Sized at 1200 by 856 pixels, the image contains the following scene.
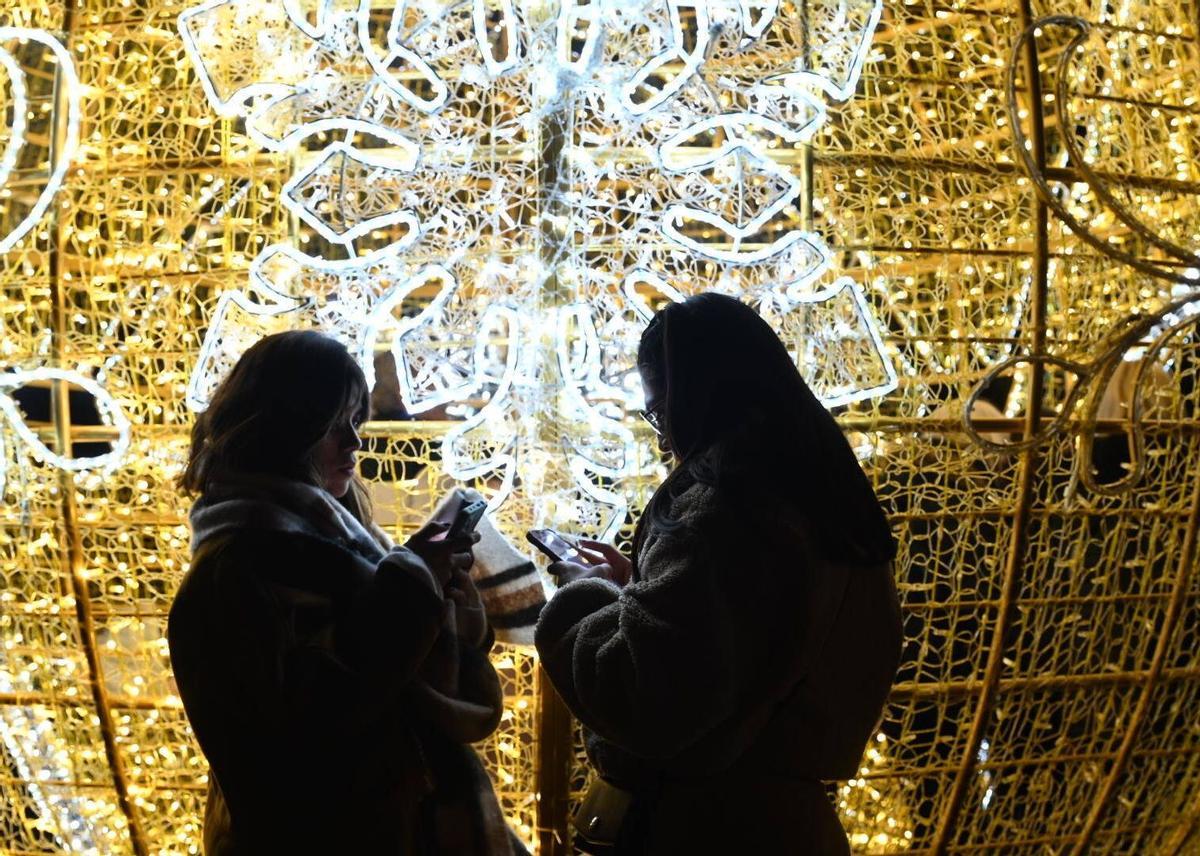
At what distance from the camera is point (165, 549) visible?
65.9 inches

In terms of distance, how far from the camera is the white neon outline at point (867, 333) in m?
1.60

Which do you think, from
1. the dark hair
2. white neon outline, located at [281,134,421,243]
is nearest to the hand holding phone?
the dark hair

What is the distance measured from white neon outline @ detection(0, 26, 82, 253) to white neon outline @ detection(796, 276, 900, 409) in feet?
3.43

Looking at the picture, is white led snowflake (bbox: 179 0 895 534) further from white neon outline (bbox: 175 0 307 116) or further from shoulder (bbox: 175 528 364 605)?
shoulder (bbox: 175 528 364 605)

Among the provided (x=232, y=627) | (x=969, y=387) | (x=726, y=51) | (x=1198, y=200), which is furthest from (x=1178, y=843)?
(x=232, y=627)

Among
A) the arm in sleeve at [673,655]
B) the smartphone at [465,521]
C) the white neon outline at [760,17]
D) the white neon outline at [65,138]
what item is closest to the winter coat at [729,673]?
the arm in sleeve at [673,655]

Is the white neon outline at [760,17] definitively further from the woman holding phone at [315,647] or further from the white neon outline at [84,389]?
the white neon outline at [84,389]

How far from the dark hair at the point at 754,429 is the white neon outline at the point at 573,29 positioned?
1.73 ft

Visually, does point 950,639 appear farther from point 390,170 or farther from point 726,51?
point 390,170

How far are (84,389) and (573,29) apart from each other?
85 centimetres

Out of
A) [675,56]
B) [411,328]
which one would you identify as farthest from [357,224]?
[675,56]

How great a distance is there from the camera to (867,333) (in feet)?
5.29

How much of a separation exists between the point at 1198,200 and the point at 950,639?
0.80 metres

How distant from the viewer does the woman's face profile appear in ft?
4.26
